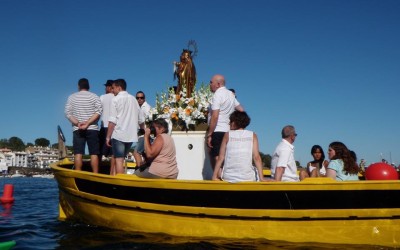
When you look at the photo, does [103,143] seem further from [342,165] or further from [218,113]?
[342,165]

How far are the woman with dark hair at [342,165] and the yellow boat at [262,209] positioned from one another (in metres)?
0.68

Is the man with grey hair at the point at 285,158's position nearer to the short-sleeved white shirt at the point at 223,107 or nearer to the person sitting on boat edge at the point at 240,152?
the person sitting on boat edge at the point at 240,152

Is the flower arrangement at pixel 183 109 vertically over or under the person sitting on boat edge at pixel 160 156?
over

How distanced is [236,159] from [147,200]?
1399 mm

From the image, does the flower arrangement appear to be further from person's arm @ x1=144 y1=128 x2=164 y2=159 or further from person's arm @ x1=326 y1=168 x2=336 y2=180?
person's arm @ x1=326 y1=168 x2=336 y2=180

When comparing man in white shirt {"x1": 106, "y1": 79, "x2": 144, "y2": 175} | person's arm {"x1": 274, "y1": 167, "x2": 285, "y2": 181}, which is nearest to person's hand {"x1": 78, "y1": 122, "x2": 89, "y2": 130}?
man in white shirt {"x1": 106, "y1": 79, "x2": 144, "y2": 175}

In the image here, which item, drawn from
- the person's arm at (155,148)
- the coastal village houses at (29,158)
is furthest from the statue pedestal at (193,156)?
the coastal village houses at (29,158)

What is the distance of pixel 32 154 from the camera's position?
161m

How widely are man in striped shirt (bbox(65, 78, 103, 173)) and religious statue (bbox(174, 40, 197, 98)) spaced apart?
182cm

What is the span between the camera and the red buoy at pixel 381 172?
5.00 metres

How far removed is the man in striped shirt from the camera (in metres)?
6.66

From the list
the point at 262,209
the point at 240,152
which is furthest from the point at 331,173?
the point at 240,152

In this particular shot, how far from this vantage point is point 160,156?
580cm

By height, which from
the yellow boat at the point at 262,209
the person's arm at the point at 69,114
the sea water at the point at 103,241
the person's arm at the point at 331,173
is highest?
the person's arm at the point at 69,114
